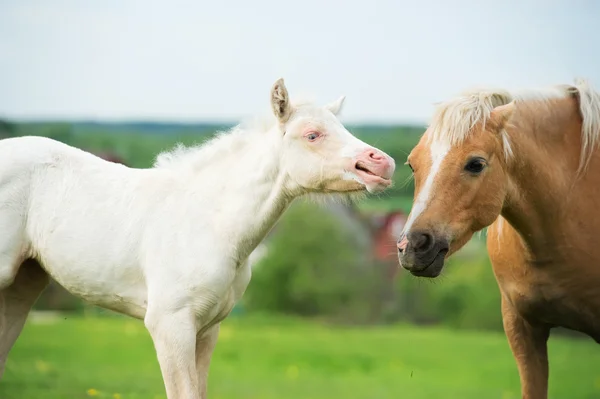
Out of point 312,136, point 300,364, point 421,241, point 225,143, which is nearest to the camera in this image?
point 421,241

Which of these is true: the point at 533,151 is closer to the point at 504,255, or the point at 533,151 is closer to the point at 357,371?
the point at 504,255

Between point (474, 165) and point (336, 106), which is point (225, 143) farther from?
point (474, 165)

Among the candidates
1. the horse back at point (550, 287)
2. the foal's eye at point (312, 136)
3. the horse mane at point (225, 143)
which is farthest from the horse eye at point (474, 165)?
the horse mane at point (225, 143)

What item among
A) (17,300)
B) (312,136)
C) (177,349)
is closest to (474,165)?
(312,136)

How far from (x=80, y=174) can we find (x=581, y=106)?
3296 mm

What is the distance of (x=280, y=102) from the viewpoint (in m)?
5.01

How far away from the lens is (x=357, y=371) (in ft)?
44.2

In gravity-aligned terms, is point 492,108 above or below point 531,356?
above

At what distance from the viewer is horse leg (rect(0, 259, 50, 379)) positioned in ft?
18.2

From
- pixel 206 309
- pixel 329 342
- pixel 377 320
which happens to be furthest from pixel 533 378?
pixel 377 320

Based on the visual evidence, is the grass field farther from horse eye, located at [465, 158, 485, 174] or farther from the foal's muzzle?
horse eye, located at [465, 158, 485, 174]

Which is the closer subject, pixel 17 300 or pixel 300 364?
pixel 17 300

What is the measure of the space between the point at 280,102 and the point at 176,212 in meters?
0.95

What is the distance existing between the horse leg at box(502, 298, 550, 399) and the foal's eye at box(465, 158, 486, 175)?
1.33 meters
